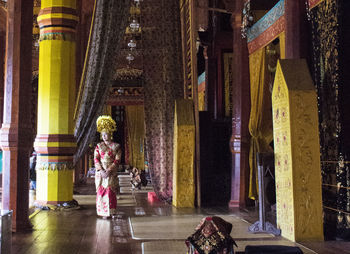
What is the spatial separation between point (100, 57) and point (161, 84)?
1323 mm

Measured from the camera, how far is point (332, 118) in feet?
17.3

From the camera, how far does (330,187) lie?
17.3 ft

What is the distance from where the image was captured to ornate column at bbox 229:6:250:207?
7766 millimetres

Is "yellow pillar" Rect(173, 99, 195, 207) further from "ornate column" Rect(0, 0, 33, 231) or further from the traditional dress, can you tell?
"ornate column" Rect(0, 0, 33, 231)

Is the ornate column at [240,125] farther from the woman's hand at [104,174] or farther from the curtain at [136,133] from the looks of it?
the curtain at [136,133]

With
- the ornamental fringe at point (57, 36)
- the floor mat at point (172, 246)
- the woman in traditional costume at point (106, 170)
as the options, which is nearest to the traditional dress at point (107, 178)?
the woman in traditional costume at point (106, 170)

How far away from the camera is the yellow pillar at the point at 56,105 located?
24.1ft

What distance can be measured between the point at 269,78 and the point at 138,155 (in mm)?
14795

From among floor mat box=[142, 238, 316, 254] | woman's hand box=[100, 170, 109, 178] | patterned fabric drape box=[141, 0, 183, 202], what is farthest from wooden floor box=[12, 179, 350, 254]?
patterned fabric drape box=[141, 0, 183, 202]

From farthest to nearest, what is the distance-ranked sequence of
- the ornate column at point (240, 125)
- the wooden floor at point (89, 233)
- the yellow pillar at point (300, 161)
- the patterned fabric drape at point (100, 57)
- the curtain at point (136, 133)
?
the curtain at point (136, 133)
the ornate column at point (240, 125)
the patterned fabric drape at point (100, 57)
the yellow pillar at point (300, 161)
the wooden floor at point (89, 233)

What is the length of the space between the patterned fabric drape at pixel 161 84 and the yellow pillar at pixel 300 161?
361cm

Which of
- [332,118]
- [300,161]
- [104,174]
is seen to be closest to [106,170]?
[104,174]

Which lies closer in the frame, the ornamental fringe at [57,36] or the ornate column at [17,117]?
the ornate column at [17,117]

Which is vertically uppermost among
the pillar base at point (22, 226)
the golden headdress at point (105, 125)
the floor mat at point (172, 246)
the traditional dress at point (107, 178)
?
the golden headdress at point (105, 125)
